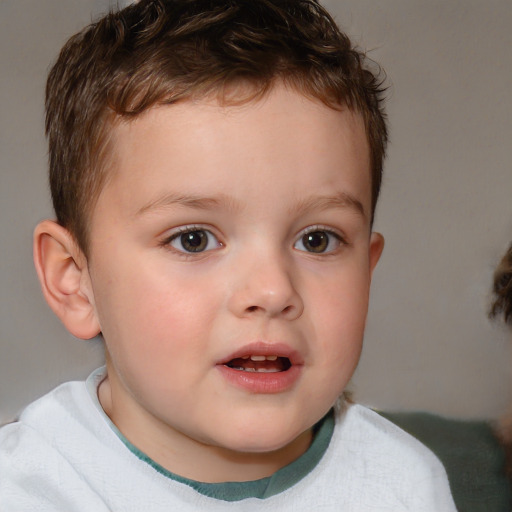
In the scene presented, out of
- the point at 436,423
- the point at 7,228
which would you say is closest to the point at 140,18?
the point at 7,228

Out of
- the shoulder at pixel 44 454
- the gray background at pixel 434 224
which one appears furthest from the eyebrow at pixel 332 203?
the shoulder at pixel 44 454

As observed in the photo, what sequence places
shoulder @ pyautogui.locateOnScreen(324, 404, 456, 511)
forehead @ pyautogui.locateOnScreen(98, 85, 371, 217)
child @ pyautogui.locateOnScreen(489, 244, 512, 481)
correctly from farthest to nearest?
child @ pyautogui.locateOnScreen(489, 244, 512, 481) → shoulder @ pyautogui.locateOnScreen(324, 404, 456, 511) → forehead @ pyautogui.locateOnScreen(98, 85, 371, 217)

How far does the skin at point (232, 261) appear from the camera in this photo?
2.60 feet

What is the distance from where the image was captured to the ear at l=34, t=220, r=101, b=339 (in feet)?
3.01

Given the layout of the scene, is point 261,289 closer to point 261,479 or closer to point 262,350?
point 262,350

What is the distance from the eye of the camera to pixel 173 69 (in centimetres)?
81

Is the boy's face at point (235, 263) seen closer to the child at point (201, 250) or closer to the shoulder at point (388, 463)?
the child at point (201, 250)

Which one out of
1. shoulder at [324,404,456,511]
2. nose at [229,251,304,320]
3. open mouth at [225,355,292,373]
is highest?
nose at [229,251,304,320]

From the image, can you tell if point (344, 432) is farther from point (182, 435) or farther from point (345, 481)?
point (182, 435)

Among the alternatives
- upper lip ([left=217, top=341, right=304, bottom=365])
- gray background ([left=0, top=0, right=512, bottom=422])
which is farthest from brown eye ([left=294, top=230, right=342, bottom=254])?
gray background ([left=0, top=0, right=512, bottom=422])

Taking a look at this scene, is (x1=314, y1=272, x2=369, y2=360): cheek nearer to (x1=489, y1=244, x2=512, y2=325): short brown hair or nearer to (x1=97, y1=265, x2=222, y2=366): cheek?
(x1=97, y1=265, x2=222, y2=366): cheek

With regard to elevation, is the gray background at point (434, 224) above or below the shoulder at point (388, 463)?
above

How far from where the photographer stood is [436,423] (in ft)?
3.89

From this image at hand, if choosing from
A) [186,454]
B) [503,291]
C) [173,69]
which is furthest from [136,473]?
[503,291]
